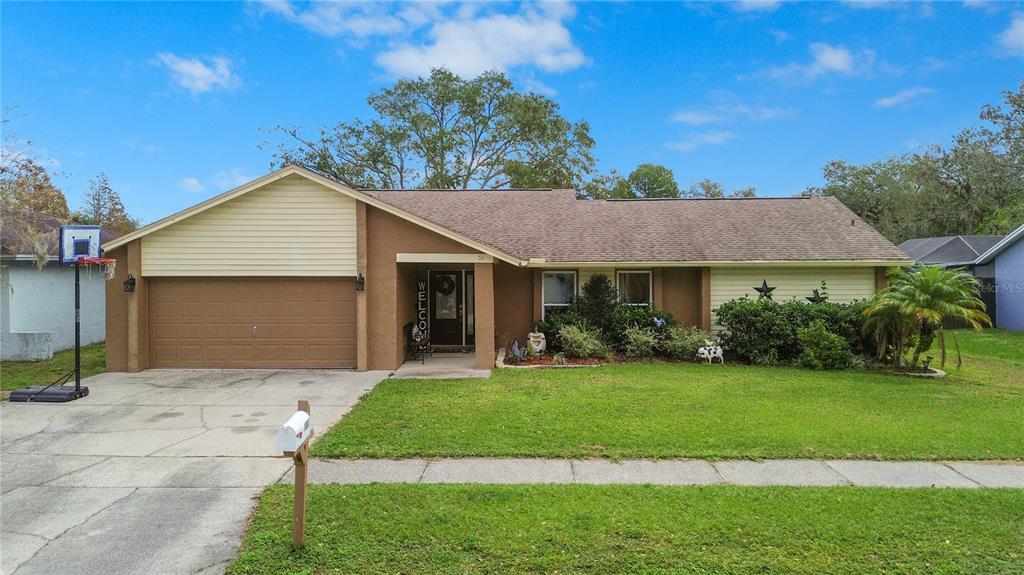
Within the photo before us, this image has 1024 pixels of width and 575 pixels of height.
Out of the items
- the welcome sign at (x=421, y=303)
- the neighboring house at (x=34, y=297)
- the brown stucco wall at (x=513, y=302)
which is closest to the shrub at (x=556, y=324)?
the brown stucco wall at (x=513, y=302)

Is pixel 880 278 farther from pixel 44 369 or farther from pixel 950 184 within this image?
pixel 950 184

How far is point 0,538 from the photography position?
12.7ft

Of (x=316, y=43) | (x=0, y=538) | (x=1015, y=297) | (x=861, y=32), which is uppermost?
(x=316, y=43)

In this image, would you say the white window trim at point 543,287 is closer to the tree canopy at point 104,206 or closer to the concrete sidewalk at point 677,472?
the concrete sidewalk at point 677,472

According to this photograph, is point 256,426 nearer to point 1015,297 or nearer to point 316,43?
point 316,43

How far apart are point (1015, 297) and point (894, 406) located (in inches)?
700

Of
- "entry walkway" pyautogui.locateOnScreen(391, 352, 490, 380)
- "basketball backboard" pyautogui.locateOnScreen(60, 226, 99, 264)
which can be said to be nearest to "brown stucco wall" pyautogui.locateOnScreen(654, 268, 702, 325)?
"entry walkway" pyautogui.locateOnScreen(391, 352, 490, 380)

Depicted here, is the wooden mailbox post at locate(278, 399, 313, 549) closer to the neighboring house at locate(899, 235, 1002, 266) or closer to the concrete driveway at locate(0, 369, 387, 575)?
the concrete driveway at locate(0, 369, 387, 575)

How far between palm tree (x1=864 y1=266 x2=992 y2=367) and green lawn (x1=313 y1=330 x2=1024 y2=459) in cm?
114

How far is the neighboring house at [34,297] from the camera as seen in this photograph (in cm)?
1273

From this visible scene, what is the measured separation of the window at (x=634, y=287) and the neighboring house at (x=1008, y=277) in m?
16.0

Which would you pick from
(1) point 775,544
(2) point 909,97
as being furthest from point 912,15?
(1) point 775,544

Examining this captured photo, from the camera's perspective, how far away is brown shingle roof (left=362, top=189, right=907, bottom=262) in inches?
516

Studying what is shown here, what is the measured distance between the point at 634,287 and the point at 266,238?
29.8ft
